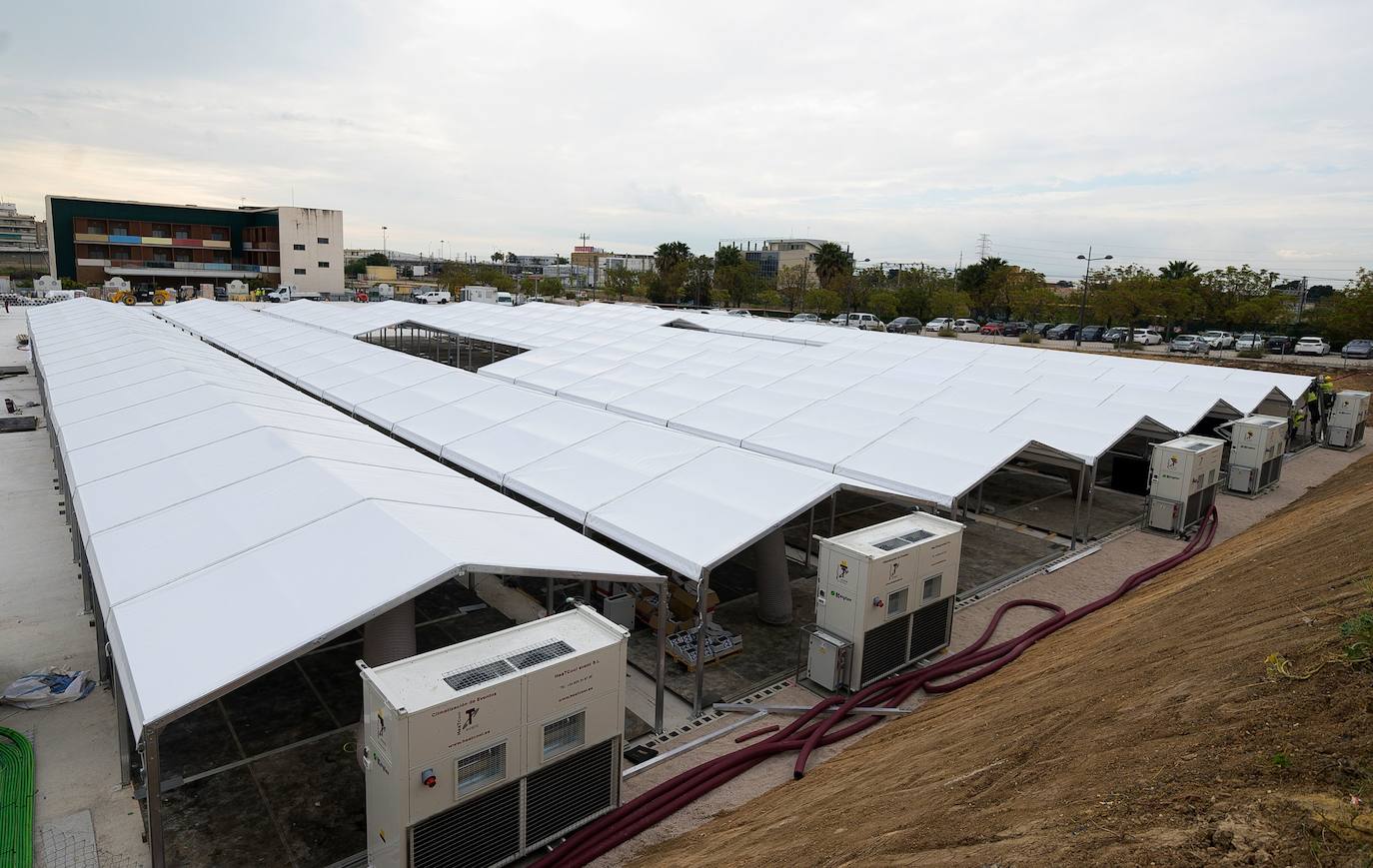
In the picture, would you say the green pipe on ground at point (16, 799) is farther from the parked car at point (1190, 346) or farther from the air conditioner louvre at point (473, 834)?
Result: the parked car at point (1190, 346)

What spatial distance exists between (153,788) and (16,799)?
3.13 m

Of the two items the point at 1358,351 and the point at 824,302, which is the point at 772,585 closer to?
the point at 1358,351

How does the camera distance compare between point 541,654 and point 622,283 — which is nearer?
point 541,654

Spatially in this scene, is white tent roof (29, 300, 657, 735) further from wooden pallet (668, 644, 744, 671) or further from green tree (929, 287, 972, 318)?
green tree (929, 287, 972, 318)

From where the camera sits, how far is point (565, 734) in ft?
25.2

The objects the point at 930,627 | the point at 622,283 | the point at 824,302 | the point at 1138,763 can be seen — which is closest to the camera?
the point at 1138,763

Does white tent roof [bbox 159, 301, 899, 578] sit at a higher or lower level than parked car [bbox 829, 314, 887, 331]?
lower

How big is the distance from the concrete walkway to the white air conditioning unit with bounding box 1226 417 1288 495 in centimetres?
2474

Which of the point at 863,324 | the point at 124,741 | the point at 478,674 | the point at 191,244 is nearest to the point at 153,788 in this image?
A: the point at 124,741

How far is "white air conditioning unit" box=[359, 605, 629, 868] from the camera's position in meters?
6.68

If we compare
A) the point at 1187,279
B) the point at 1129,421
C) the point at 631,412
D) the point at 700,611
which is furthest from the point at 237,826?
the point at 1187,279

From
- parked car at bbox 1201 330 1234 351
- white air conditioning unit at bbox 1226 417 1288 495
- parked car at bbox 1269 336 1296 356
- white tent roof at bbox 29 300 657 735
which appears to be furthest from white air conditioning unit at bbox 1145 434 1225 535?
parked car at bbox 1269 336 1296 356

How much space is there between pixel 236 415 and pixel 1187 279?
6623 cm

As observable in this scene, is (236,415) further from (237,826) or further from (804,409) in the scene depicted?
(804,409)
